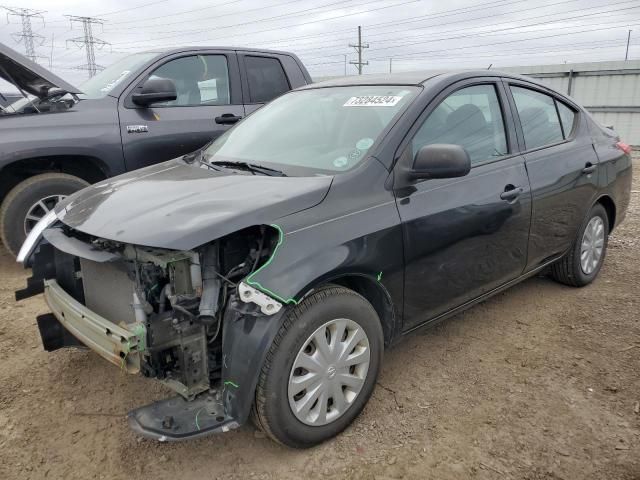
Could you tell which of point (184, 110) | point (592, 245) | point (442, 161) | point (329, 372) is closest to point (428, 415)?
point (329, 372)

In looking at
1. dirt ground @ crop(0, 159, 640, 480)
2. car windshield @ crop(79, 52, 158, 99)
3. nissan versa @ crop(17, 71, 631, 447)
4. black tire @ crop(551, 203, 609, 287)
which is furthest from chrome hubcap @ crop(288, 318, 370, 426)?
car windshield @ crop(79, 52, 158, 99)

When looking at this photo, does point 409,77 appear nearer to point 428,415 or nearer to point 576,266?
point 428,415

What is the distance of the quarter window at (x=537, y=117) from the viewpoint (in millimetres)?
3555

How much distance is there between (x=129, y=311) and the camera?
2516 mm

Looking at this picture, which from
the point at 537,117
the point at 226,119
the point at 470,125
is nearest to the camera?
the point at 470,125

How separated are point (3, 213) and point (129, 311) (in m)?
2.56

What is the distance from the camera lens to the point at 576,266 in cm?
410

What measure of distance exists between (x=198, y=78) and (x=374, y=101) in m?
2.90

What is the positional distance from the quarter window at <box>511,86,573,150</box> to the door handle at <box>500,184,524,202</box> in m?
0.42

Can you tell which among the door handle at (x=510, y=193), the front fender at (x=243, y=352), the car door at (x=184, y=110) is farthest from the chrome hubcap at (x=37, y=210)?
the door handle at (x=510, y=193)

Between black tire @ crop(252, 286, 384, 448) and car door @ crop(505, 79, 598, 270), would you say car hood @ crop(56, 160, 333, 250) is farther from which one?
car door @ crop(505, 79, 598, 270)

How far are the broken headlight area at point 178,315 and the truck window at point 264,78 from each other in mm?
3494

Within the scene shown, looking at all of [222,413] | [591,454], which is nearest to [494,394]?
[591,454]

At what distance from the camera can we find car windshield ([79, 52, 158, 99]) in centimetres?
494
